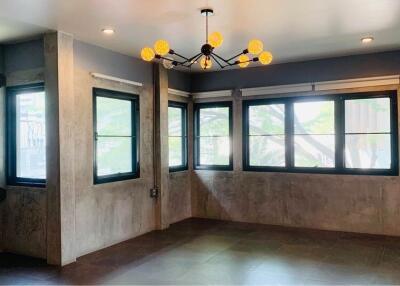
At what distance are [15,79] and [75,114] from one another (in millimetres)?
990

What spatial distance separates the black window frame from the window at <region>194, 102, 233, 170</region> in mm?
324

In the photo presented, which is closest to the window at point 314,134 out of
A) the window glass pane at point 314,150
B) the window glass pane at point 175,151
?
the window glass pane at point 314,150

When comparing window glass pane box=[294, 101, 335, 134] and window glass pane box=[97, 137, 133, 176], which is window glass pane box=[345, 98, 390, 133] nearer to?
window glass pane box=[294, 101, 335, 134]

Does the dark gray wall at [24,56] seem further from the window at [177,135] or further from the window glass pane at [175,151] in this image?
the window glass pane at [175,151]

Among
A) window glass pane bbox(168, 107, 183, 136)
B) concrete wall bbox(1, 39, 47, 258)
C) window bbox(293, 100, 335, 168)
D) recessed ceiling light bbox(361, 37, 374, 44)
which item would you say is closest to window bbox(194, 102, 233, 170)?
window glass pane bbox(168, 107, 183, 136)

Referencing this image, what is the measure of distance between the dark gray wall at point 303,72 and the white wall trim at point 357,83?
0.10m

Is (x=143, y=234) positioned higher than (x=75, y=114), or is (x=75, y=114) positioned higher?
(x=75, y=114)

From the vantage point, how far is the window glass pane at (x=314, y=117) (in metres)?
5.81

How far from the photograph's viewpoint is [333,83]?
18.5 ft

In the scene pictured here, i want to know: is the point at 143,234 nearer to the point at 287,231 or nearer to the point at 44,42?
the point at 287,231

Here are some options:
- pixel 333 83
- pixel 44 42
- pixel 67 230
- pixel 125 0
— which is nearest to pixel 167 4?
pixel 125 0

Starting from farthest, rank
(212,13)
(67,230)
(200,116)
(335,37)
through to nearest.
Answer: (200,116)
(335,37)
(67,230)
(212,13)

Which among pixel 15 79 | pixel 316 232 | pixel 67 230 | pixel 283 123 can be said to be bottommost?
pixel 316 232

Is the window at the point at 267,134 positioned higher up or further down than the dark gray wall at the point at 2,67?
further down
